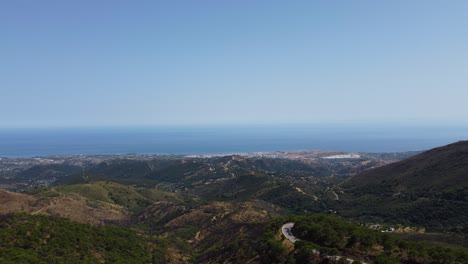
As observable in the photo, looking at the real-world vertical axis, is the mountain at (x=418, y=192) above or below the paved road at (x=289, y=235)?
below

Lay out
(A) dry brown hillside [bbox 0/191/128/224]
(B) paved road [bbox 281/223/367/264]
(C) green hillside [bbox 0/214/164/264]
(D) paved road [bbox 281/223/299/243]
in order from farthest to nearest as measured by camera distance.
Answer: (A) dry brown hillside [bbox 0/191/128/224] → (C) green hillside [bbox 0/214/164/264] → (D) paved road [bbox 281/223/299/243] → (B) paved road [bbox 281/223/367/264]

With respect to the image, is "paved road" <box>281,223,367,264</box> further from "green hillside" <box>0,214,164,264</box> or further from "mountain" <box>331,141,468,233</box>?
"mountain" <box>331,141,468,233</box>

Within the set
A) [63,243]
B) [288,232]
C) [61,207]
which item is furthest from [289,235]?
[61,207]

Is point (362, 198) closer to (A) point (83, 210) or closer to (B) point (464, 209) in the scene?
(B) point (464, 209)

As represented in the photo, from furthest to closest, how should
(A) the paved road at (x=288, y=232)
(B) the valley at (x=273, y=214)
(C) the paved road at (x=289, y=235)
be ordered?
A: (A) the paved road at (x=288, y=232) < (B) the valley at (x=273, y=214) < (C) the paved road at (x=289, y=235)

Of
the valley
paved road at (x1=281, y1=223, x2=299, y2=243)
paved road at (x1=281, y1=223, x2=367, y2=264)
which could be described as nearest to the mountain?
the valley

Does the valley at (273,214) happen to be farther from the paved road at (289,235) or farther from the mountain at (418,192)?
the paved road at (289,235)

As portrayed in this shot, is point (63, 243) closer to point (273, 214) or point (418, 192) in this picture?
point (273, 214)

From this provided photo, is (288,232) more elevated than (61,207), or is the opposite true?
(288,232)

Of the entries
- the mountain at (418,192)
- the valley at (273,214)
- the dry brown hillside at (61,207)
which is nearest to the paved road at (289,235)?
the valley at (273,214)
